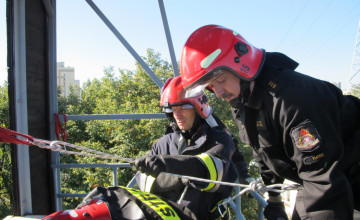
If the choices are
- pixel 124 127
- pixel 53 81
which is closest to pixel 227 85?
pixel 53 81

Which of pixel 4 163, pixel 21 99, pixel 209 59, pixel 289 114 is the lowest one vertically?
pixel 4 163

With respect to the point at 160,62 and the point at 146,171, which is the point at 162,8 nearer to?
the point at 146,171

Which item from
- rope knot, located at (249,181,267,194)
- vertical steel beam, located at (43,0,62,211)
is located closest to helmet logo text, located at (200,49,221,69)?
rope knot, located at (249,181,267,194)

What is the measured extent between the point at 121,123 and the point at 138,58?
994cm

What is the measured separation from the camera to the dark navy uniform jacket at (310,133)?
1385mm

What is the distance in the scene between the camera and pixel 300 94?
4.68ft

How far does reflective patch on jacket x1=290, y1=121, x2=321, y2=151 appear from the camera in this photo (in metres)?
1.38

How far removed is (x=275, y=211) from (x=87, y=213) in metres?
1.62

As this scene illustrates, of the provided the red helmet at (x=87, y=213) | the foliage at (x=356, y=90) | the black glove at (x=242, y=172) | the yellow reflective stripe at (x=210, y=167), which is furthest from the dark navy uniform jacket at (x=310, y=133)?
the foliage at (x=356, y=90)

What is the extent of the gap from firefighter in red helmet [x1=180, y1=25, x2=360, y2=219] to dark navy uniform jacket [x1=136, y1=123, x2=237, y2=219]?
0.43m

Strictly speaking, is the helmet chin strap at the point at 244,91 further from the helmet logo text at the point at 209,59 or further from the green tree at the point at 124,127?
the green tree at the point at 124,127

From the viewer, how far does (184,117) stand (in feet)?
9.00

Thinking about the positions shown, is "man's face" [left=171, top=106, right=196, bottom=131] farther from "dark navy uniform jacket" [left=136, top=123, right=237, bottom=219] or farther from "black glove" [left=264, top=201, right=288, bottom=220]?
"black glove" [left=264, top=201, right=288, bottom=220]

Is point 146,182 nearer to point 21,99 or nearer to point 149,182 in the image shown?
point 149,182
